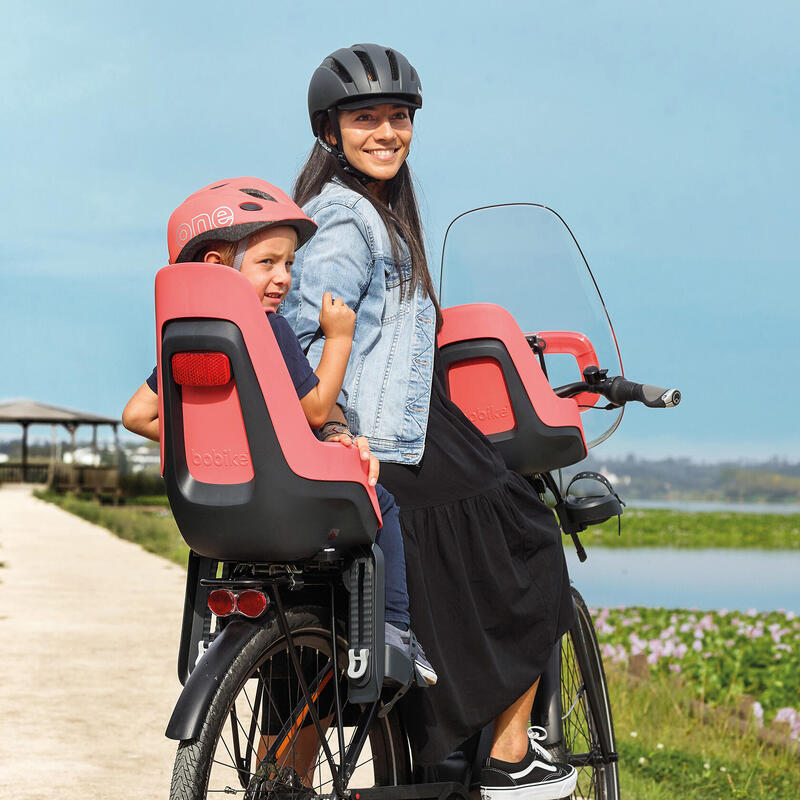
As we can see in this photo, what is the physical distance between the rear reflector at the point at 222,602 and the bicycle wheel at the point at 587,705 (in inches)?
49.5

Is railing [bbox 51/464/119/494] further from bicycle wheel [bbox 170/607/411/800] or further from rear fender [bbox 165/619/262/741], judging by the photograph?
rear fender [bbox 165/619/262/741]

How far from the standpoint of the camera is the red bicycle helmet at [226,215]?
215 cm

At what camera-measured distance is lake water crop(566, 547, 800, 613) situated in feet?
51.2

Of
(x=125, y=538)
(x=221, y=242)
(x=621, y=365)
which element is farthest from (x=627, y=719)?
(x=125, y=538)

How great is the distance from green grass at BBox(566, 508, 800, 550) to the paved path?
49.4 feet

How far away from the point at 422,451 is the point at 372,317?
302mm

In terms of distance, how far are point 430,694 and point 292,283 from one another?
928 mm

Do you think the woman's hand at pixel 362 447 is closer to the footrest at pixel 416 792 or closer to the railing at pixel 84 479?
the footrest at pixel 416 792

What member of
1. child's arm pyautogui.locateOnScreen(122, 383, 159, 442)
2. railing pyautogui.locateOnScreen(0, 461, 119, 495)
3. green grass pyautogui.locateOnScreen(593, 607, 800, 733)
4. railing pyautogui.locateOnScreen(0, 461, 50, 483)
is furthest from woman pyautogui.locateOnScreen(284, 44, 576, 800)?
railing pyautogui.locateOnScreen(0, 461, 50, 483)

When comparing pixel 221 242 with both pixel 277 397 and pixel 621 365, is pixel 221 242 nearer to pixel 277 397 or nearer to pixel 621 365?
pixel 277 397

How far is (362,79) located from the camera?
2.56 meters

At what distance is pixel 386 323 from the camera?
2479mm

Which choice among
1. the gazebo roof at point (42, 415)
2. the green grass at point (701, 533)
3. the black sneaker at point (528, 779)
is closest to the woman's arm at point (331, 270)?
the black sneaker at point (528, 779)

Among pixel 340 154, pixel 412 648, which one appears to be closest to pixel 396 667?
pixel 412 648
